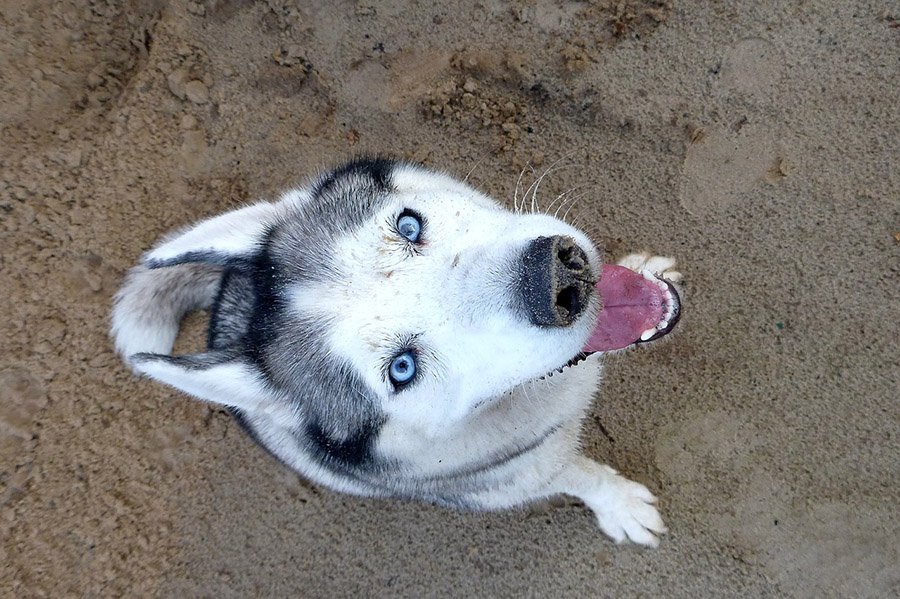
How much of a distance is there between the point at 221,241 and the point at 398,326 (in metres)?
0.74

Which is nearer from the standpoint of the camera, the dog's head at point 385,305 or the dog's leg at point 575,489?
the dog's head at point 385,305

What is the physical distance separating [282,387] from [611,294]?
4.05 ft

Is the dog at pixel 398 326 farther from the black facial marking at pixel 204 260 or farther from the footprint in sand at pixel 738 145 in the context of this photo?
the footprint in sand at pixel 738 145

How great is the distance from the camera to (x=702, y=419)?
2.96 metres

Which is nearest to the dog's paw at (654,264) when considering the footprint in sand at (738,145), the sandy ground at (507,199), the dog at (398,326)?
the sandy ground at (507,199)

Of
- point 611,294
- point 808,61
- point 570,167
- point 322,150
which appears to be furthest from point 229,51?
point 808,61

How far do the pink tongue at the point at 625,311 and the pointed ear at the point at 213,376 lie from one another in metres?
1.17

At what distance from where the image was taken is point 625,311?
213cm

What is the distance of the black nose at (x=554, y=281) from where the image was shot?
62.1 inches

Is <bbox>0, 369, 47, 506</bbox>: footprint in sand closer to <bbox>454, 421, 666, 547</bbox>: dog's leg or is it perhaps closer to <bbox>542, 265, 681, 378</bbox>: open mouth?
<bbox>454, 421, 666, 547</bbox>: dog's leg

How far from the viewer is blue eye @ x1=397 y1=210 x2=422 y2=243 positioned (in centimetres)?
191

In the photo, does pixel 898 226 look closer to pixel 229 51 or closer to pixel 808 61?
pixel 808 61

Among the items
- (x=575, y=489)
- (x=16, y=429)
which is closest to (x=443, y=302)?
(x=575, y=489)

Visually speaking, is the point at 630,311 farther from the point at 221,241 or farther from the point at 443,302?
the point at 221,241
